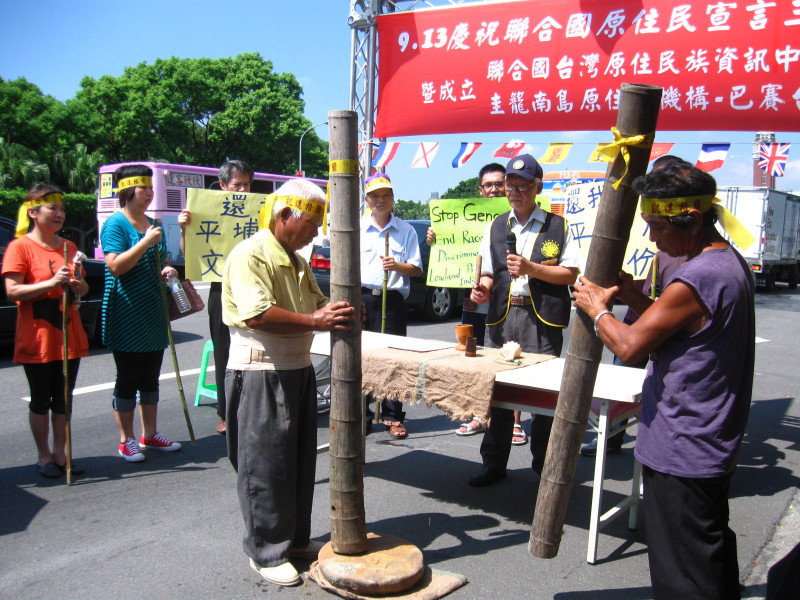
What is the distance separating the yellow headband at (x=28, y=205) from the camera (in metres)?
4.35

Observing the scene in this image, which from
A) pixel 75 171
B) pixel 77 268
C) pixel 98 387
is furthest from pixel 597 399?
pixel 75 171

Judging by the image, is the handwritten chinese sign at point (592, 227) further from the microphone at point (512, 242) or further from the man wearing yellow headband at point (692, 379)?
the man wearing yellow headband at point (692, 379)

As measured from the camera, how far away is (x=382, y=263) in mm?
5258

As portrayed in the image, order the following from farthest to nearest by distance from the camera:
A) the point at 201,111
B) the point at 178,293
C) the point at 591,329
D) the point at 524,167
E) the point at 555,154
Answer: the point at 201,111
the point at 555,154
the point at 178,293
the point at 524,167
the point at 591,329

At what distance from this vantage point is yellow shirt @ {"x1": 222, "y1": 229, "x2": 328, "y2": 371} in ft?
9.44

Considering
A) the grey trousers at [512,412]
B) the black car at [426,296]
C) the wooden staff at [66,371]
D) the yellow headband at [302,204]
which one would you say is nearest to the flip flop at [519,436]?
the grey trousers at [512,412]

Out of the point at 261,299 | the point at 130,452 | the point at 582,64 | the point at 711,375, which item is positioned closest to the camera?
the point at 711,375

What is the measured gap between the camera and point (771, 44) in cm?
429

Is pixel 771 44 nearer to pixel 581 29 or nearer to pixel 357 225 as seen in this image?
pixel 581 29

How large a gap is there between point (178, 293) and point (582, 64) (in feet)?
11.1

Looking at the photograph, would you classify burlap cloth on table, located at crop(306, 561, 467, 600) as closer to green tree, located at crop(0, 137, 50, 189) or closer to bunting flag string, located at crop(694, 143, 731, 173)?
bunting flag string, located at crop(694, 143, 731, 173)

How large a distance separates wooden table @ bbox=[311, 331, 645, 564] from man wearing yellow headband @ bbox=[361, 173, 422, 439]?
1.72 m

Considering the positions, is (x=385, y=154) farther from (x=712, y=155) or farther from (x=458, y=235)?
(x=712, y=155)

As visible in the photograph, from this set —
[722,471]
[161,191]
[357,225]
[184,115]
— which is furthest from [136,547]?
[184,115]
